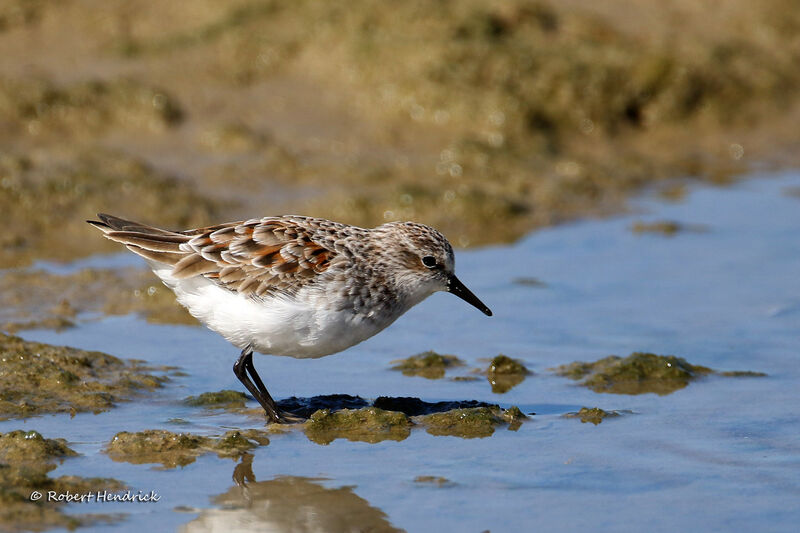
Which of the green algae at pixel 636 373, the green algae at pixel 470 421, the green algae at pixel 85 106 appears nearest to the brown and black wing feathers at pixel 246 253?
the green algae at pixel 470 421

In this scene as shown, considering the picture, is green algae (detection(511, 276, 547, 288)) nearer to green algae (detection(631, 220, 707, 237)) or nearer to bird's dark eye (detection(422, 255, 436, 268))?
green algae (detection(631, 220, 707, 237))

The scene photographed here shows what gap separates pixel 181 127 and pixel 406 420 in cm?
648

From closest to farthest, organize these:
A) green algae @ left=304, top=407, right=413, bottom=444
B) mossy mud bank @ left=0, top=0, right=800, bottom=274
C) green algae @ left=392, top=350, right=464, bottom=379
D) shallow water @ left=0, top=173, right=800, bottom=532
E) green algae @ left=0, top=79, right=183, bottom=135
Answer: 1. shallow water @ left=0, top=173, right=800, bottom=532
2. green algae @ left=304, top=407, right=413, bottom=444
3. green algae @ left=392, top=350, right=464, bottom=379
4. mossy mud bank @ left=0, top=0, right=800, bottom=274
5. green algae @ left=0, top=79, right=183, bottom=135

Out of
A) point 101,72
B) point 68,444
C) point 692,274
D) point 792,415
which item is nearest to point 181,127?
point 101,72

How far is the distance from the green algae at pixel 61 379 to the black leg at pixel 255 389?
74 cm

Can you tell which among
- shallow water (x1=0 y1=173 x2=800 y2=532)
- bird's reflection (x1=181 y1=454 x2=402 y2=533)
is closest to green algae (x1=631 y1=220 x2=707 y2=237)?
shallow water (x1=0 y1=173 x2=800 y2=532)

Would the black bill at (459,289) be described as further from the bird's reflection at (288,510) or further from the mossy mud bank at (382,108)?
the mossy mud bank at (382,108)

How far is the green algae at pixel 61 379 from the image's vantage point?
7.00 metres

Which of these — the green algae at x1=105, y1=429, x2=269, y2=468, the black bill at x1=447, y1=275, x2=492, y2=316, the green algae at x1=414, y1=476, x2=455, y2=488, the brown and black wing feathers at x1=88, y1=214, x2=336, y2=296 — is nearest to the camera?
the green algae at x1=414, y1=476, x2=455, y2=488

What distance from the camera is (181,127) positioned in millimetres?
12312

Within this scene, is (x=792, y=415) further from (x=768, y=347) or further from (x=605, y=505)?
(x=605, y=505)

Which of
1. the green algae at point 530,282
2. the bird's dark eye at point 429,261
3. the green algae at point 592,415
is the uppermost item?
the green algae at point 530,282

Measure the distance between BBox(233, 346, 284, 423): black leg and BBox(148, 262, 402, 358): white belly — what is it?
0.11m

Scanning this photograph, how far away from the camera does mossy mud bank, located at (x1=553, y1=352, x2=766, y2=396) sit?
7703 mm
